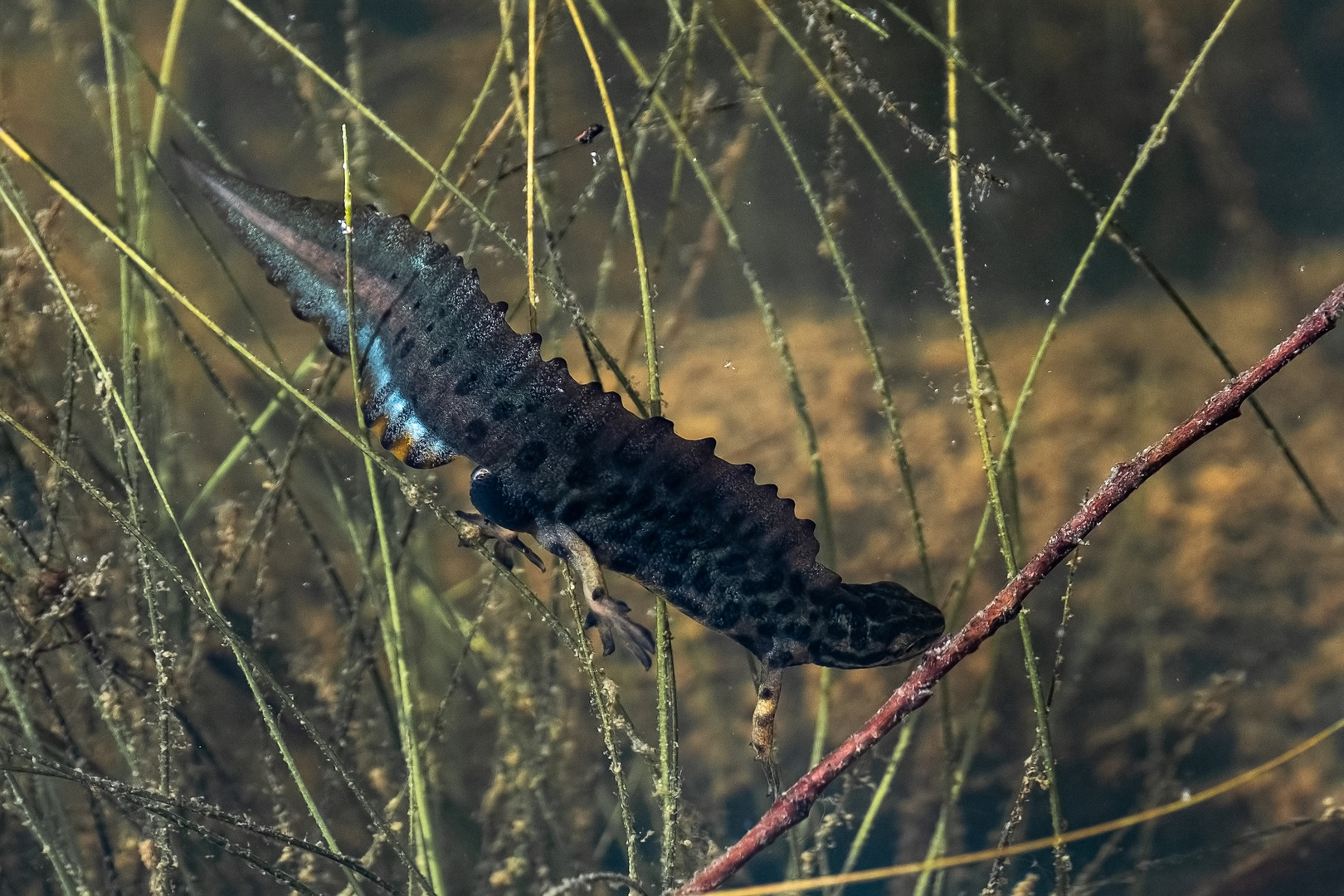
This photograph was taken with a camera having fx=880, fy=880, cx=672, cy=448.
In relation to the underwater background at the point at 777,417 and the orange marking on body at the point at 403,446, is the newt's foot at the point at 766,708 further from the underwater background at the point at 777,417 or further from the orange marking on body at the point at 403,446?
the orange marking on body at the point at 403,446

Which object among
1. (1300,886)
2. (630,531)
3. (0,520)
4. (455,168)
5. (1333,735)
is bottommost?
(1300,886)

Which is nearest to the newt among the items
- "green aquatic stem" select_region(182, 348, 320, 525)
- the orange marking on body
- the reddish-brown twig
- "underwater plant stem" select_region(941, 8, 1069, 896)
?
the orange marking on body

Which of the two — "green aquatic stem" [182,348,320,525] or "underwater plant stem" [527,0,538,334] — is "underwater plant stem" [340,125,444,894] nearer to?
"underwater plant stem" [527,0,538,334]

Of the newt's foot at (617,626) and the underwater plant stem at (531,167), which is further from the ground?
the underwater plant stem at (531,167)

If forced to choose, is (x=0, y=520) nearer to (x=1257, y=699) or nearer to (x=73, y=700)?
(x=73, y=700)

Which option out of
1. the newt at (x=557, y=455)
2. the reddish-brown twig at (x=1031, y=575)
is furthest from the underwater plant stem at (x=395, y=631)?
the reddish-brown twig at (x=1031, y=575)

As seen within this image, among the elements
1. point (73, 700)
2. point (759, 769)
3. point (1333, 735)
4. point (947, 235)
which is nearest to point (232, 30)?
point (73, 700)
